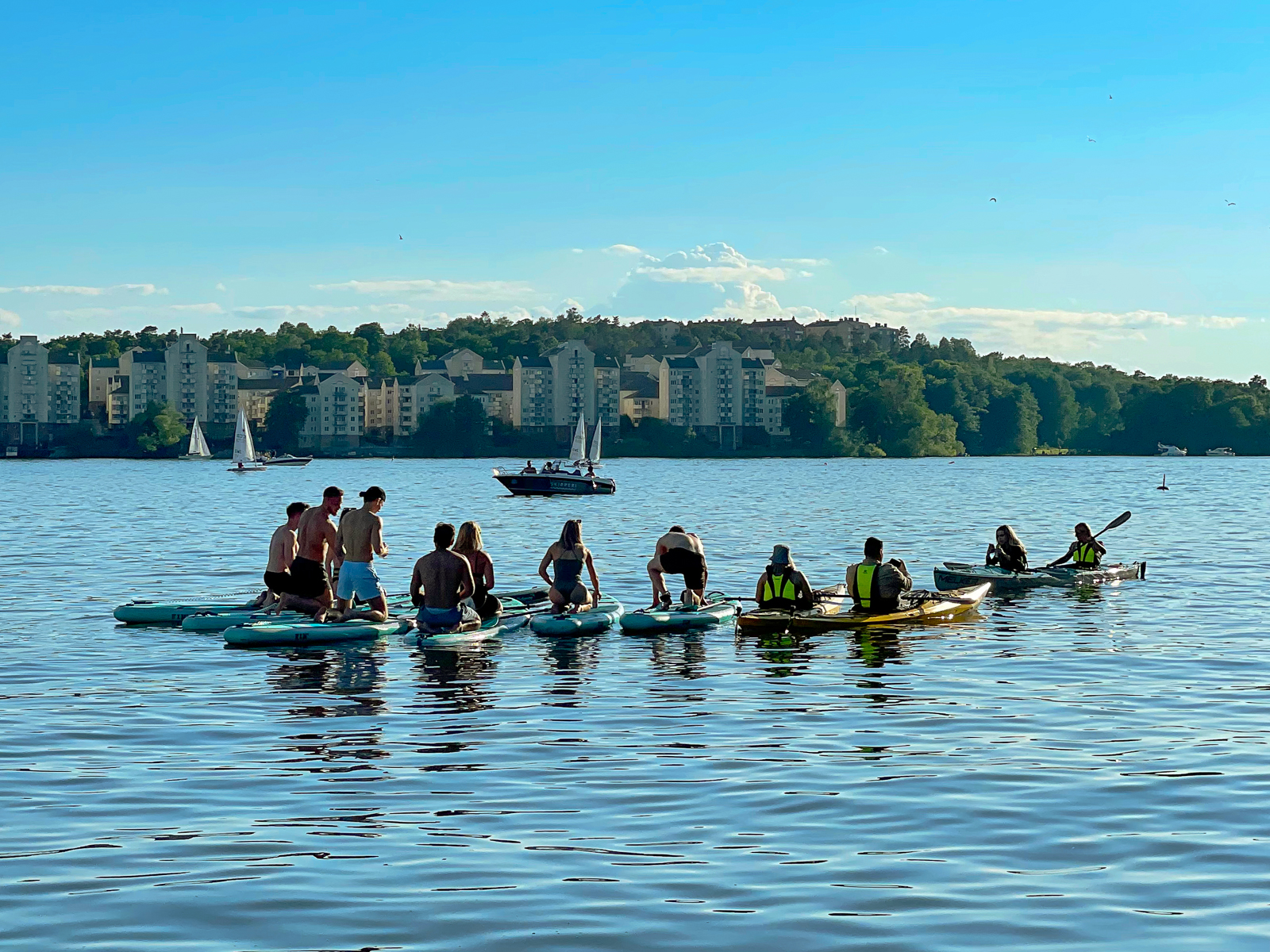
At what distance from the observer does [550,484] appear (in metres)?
95.5

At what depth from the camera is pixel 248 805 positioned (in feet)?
43.6

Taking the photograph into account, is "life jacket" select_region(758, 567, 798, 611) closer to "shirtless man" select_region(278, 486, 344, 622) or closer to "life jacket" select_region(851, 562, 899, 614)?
"life jacket" select_region(851, 562, 899, 614)

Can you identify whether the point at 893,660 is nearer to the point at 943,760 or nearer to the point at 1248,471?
the point at 943,760

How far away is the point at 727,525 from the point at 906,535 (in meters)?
8.62

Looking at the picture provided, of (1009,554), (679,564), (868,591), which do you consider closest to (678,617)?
(679,564)

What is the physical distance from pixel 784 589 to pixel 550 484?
232 ft

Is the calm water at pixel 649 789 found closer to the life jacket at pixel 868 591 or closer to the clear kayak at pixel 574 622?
the clear kayak at pixel 574 622

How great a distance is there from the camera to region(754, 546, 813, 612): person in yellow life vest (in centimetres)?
2519

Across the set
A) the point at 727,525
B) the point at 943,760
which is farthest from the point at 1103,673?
the point at 727,525

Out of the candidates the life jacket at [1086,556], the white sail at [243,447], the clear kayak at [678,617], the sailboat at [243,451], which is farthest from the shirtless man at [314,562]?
the white sail at [243,447]

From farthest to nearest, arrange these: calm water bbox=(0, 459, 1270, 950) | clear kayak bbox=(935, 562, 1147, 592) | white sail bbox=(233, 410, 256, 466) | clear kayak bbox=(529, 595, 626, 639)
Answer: white sail bbox=(233, 410, 256, 466) < clear kayak bbox=(935, 562, 1147, 592) < clear kayak bbox=(529, 595, 626, 639) < calm water bbox=(0, 459, 1270, 950)

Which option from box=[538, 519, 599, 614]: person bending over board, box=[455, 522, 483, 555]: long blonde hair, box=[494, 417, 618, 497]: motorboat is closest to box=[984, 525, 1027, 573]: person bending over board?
box=[538, 519, 599, 614]: person bending over board

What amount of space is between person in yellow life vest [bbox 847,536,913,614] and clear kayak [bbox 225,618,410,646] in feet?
24.0

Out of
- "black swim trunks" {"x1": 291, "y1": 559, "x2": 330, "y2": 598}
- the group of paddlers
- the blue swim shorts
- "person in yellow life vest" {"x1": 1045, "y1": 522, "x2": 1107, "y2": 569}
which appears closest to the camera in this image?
the group of paddlers
